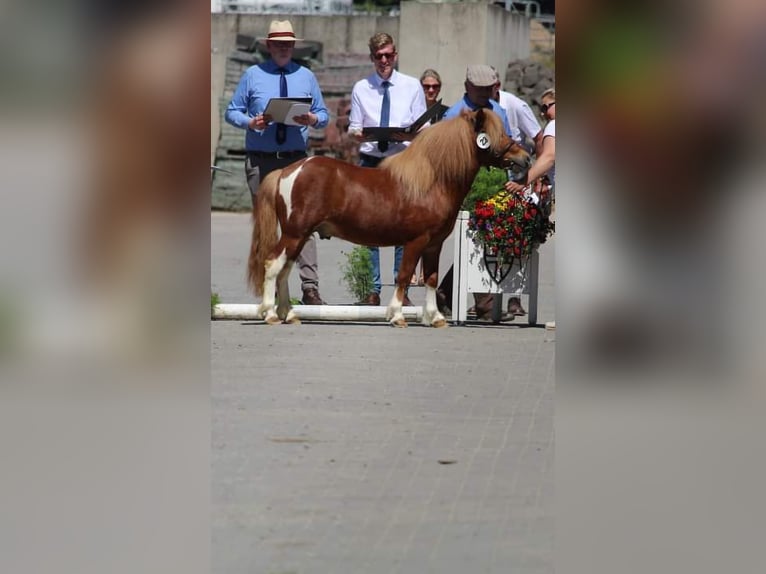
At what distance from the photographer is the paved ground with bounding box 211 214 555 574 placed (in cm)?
407

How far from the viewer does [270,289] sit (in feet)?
31.6

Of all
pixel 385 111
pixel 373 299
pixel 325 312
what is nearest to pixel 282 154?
pixel 385 111

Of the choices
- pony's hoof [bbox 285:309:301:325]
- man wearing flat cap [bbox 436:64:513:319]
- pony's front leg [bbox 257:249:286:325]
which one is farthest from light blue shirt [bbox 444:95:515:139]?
pony's hoof [bbox 285:309:301:325]

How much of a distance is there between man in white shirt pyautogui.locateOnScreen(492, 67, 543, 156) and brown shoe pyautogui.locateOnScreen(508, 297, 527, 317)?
1065 mm

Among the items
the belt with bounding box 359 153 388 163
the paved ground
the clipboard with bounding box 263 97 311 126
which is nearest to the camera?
the paved ground

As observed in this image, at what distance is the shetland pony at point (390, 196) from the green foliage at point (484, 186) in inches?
30.4

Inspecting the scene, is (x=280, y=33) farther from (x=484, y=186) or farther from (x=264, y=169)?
(x=484, y=186)

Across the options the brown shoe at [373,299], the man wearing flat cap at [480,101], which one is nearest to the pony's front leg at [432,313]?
the man wearing flat cap at [480,101]

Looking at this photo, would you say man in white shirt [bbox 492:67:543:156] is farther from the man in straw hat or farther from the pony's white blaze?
the pony's white blaze
